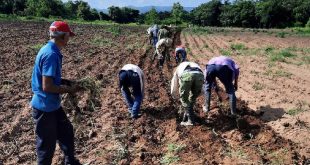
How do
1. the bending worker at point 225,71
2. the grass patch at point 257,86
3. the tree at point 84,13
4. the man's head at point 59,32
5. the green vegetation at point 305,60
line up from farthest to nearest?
1. the tree at point 84,13
2. the green vegetation at point 305,60
3. the grass patch at point 257,86
4. the bending worker at point 225,71
5. the man's head at point 59,32

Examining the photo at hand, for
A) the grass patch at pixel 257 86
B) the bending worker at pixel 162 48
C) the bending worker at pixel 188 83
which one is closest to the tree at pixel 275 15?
the bending worker at pixel 162 48

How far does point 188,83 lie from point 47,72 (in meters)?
3.19

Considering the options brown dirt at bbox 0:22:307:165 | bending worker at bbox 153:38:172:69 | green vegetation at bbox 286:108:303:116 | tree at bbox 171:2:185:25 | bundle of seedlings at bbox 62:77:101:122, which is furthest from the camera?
tree at bbox 171:2:185:25

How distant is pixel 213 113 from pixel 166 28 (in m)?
7.18

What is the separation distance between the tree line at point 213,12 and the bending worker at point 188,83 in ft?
157

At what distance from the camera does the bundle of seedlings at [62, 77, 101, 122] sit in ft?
18.9

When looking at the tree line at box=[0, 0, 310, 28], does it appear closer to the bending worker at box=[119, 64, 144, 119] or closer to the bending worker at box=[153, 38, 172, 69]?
the bending worker at box=[153, 38, 172, 69]

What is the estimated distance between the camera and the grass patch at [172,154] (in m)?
5.79

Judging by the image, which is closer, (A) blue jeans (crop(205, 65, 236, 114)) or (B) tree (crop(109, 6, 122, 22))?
(A) blue jeans (crop(205, 65, 236, 114))

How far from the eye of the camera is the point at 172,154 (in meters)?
6.02

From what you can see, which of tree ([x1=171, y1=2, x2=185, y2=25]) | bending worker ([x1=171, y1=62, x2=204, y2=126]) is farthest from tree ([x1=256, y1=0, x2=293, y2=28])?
bending worker ([x1=171, y1=62, x2=204, y2=126])

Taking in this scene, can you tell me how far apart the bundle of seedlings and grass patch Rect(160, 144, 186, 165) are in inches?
53.4

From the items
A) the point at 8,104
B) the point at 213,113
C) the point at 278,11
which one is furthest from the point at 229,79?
the point at 278,11

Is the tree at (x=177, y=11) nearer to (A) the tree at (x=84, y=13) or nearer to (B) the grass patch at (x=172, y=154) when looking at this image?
(A) the tree at (x=84, y=13)
